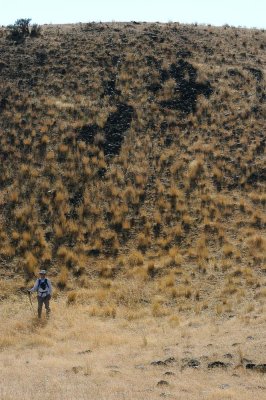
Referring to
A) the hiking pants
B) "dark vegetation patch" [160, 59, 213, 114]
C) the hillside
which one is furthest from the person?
"dark vegetation patch" [160, 59, 213, 114]

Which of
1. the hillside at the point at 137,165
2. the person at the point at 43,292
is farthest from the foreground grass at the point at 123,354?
the hillside at the point at 137,165

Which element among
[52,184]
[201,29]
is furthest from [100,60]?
[52,184]

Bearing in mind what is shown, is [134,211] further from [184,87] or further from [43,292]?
[184,87]

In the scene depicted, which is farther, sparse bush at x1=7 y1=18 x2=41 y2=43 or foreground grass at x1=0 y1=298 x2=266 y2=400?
sparse bush at x1=7 y1=18 x2=41 y2=43

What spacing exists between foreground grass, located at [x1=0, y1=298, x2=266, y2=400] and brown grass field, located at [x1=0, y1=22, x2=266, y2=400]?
6 centimetres

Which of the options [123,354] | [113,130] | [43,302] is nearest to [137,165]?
[113,130]

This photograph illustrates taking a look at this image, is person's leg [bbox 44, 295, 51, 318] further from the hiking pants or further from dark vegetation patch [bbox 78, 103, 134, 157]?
dark vegetation patch [bbox 78, 103, 134, 157]

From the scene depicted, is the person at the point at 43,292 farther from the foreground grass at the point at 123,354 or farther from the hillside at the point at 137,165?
the hillside at the point at 137,165

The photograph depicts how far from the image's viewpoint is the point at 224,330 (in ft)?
48.1

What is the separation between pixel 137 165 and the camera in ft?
87.0

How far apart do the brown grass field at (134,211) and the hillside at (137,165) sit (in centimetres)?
9

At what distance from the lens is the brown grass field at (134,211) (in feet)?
39.8

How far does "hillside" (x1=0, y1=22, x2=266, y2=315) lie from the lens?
20141 millimetres

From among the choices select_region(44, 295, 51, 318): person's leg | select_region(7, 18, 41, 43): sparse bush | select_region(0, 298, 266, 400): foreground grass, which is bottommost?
select_region(0, 298, 266, 400): foreground grass
